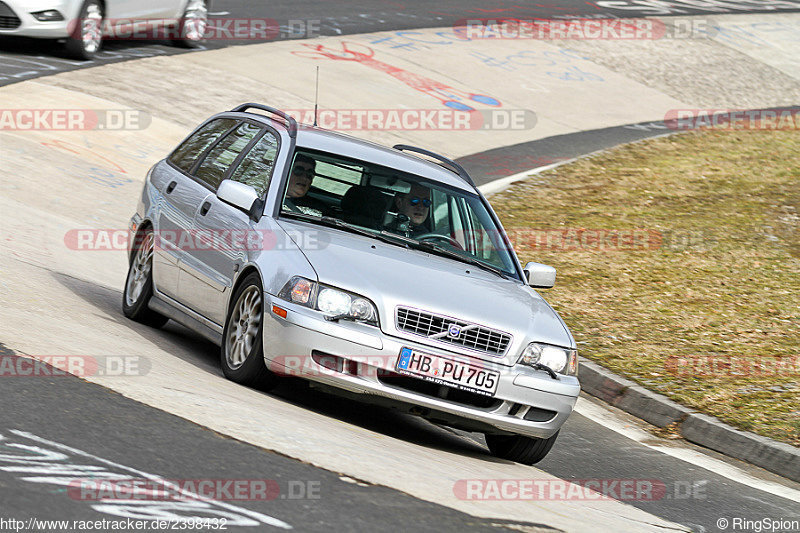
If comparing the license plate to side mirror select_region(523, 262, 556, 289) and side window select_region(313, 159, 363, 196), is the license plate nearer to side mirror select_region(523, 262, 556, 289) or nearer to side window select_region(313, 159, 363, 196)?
side mirror select_region(523, 262, 556, 289)

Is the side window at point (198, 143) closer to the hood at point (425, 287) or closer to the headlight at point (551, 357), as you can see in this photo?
the hood at point (425, 287)

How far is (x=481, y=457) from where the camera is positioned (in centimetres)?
755

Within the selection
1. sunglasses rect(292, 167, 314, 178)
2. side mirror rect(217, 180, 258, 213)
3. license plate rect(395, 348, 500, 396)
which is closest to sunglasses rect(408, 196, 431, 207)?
sunglasses rect(292, 167, 314, 178)

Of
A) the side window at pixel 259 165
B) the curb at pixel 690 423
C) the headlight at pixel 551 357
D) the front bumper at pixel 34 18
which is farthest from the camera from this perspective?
the front bumper at pixel 34 18

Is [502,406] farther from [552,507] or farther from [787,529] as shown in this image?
[787,529]

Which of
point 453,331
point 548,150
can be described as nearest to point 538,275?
point 453,331

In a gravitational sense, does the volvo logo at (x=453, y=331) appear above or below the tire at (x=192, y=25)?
above

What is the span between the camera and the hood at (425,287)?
6953mm

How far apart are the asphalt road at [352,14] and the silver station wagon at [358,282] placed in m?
9.25

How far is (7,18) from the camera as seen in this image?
57.5ft

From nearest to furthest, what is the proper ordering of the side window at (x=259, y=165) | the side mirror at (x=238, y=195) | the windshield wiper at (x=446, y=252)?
1. the side mirror at (x=238, y=195)
2. the windshield wiper at (x=446, y=252)
3. the side window at (x=259, y=165)

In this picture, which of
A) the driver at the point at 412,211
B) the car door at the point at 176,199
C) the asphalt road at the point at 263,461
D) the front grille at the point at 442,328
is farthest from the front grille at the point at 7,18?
the front grille at the point at 442,328

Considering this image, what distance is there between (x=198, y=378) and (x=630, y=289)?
6503mm

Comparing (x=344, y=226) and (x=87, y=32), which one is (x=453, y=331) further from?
(x=87, y=32)
